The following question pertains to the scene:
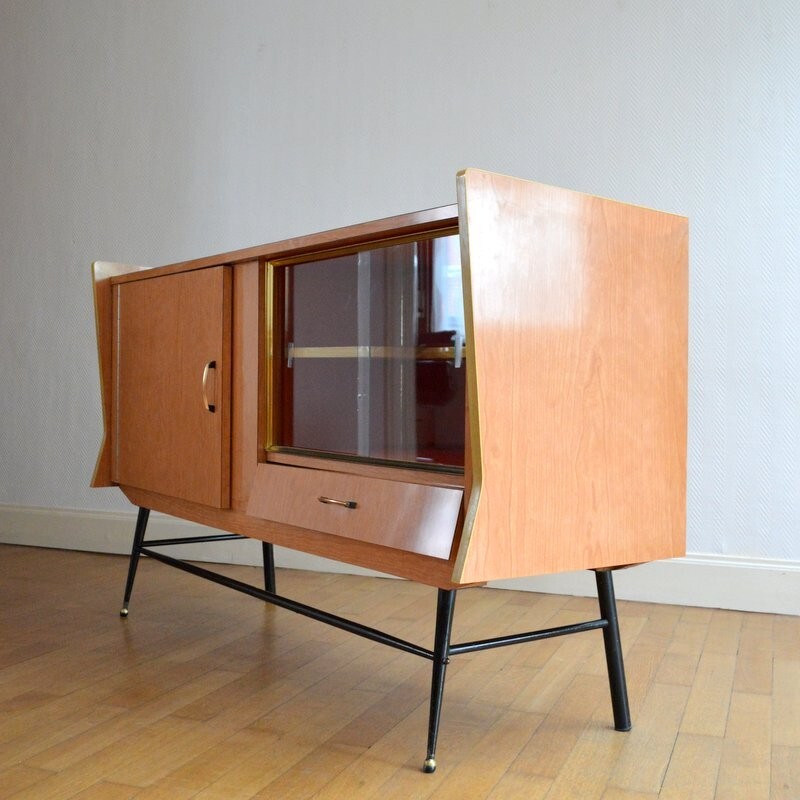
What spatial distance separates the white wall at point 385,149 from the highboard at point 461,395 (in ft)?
3.67

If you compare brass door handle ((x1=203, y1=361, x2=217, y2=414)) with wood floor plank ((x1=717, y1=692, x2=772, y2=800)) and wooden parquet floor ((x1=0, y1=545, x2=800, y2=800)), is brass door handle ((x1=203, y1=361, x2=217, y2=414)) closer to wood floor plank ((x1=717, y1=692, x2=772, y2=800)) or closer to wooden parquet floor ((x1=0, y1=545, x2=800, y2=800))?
wooden parquet floor ((x1=0, y1=545, x2=800, y2=800))

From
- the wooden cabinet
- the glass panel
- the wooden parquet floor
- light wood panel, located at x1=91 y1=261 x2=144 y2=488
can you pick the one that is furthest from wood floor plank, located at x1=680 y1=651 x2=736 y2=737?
light wood panel, located at x1=91 y1=261 x2=144 y2=488

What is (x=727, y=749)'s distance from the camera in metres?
1.53

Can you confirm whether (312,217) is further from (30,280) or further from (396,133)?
(30,280)

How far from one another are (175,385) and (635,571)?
1.43 m

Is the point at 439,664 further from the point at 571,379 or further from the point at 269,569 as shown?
the point at 269,569

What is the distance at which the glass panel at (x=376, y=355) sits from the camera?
147cm

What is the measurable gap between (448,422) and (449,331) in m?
0.15

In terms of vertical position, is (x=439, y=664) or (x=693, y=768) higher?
(x=439, y=664)

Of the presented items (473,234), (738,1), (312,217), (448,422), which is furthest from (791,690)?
(312,217)

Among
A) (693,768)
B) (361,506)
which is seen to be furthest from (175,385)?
(693,768)

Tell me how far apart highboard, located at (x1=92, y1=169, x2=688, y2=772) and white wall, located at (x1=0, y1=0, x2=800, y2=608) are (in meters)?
1.12

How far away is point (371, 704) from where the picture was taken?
5.77 feet

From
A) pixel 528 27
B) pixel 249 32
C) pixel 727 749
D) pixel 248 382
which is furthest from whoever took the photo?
pixel 249 32
